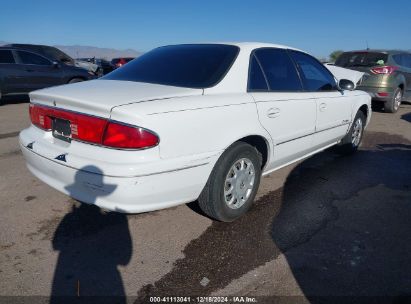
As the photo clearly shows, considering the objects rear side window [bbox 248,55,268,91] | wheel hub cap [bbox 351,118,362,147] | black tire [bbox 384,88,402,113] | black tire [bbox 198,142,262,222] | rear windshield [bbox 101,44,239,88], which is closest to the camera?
black tire [bbox 198,142,262,222]

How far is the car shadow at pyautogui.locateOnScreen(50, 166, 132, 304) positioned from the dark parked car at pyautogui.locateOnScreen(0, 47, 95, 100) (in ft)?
26.7

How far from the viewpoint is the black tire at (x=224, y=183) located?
2.87m

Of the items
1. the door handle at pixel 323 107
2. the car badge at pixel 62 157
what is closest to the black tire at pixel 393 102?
the door handle at pixel 323 107

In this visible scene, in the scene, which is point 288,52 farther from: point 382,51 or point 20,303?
point 382,51

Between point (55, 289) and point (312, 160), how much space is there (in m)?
3.91

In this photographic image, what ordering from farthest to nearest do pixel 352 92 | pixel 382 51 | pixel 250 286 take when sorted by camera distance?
pixel 382 51, pixel 352 92, pixel 250 286

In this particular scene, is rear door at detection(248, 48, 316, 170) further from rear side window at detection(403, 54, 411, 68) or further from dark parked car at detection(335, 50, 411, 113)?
rear side window at detection(403, 54, 411, 68)

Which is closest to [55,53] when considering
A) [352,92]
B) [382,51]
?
[382,51]

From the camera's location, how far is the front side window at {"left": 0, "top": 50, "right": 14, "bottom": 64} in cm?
991

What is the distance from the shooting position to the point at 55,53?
14.4 meters

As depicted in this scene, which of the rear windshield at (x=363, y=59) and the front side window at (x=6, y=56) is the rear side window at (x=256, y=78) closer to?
the rear windshield at (x=363, y=59)

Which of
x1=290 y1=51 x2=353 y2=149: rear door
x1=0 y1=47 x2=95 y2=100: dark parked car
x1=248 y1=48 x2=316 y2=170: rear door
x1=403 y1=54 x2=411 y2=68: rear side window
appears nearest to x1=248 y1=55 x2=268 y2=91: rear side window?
x1=248 y1=48 x2=316 y2=170: rear door

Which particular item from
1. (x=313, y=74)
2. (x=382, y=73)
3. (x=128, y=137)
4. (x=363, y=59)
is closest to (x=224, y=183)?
(x=128, y=137)

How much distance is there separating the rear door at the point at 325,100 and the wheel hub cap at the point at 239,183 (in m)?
1.27
